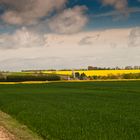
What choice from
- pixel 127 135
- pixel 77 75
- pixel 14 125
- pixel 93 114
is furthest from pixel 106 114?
pixel 77 75

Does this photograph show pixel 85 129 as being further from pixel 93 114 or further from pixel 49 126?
pixel 93 114

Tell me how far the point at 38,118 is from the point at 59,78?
97.7 metres

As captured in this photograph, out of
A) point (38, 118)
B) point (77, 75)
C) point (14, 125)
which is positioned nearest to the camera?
point (14, 125)

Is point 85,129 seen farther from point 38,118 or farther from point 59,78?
point 59,78

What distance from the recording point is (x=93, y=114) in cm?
2638

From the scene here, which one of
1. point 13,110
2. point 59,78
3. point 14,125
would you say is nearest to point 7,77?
point 59,78

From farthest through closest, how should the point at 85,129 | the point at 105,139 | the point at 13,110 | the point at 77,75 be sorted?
the point at 77,75 → the point at 13,110 → the point at 85,129 → the point at 105,139

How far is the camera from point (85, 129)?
65.7ft

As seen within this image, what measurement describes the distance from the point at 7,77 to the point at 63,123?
99.4 meters

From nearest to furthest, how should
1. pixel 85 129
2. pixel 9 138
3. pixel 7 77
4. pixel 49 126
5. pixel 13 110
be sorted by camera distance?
pixel 9 138
pixel 85 129
pixel 49 126
pixel 13 110
pixel 7 77

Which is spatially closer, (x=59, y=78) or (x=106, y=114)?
(x=106, y=114)

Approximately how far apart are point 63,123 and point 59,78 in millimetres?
100693

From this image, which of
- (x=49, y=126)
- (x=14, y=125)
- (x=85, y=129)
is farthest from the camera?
(x=14, y=125)

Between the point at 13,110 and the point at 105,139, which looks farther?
the point at 13,110
